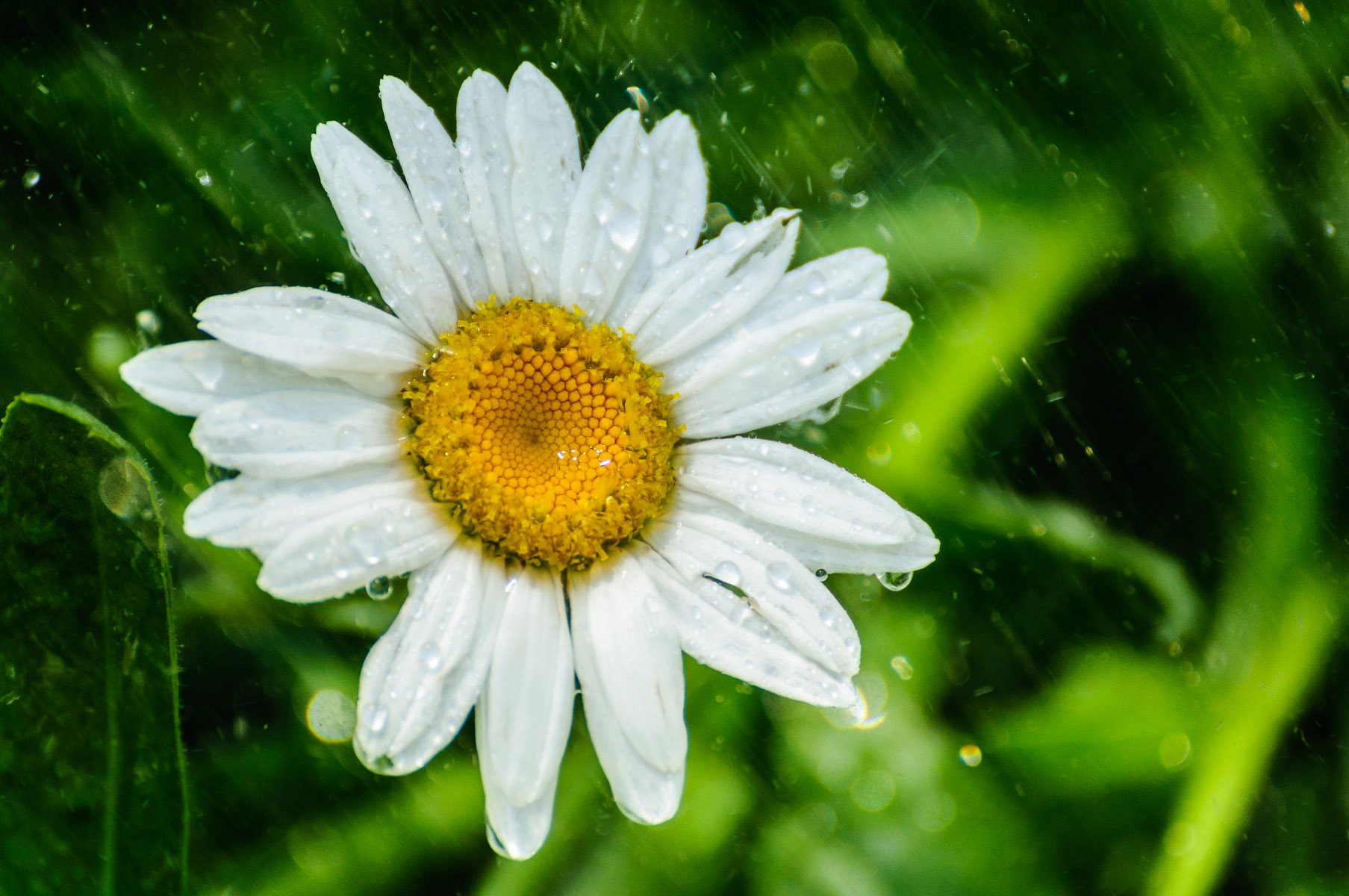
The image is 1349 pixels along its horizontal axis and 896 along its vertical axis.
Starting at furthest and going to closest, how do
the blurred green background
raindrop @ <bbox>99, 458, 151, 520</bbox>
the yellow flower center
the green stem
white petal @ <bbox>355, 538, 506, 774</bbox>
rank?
the green stem
the blurred green background
the yellow flower center
white petal @ <bbox>355, 538, 506, 774</bbox>
raindrop @ <bbox>99, 458, 151, 520</bbox>

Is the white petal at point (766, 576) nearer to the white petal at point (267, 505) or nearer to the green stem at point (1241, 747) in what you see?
the white petal at point (267, 505)

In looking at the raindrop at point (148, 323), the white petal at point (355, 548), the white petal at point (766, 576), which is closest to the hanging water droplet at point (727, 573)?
the white petal at point (766, 576)

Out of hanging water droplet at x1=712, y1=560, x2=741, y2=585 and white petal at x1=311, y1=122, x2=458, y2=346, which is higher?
white petal at x1=311, y1=122, x2=458, y2=346

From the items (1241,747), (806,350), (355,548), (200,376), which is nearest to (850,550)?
(806,350)

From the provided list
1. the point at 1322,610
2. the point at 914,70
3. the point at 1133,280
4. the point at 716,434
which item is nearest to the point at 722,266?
the point at 716,434

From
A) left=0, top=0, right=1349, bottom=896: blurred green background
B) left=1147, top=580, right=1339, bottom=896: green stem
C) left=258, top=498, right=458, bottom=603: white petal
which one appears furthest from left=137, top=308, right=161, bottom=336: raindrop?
left=1147, top=580, right=1339, bottom=896: green stem

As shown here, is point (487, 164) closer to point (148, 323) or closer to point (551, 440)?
point (551, 440)

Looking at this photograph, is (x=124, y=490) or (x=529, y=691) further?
(x=529, y=691)

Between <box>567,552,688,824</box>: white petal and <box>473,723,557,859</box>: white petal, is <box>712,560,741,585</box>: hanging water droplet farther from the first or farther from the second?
<box>473,723,557,859</box>: white petal
